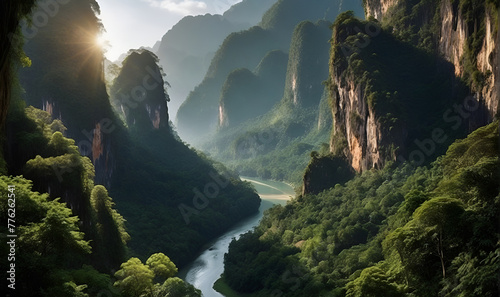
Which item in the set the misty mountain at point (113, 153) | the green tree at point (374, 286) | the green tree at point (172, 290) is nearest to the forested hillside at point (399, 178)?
the green tree at point (374, 286)

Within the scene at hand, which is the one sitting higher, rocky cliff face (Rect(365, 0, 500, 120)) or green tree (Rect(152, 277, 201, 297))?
rocky cliff face (Rect(365, 0, 500, 120))

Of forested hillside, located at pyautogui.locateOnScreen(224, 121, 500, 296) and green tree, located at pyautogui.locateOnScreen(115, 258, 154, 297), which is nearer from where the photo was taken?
forested hillside, located at pyautogui.locateOnScreen(224, 121, 500, 296)

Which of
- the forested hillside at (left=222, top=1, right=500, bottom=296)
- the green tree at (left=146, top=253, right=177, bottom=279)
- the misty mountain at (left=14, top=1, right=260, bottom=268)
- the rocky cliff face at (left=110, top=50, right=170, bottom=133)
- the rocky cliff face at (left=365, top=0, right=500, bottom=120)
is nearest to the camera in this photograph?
the forested hillside at (left=222, top=1, right=500, bottom=296)

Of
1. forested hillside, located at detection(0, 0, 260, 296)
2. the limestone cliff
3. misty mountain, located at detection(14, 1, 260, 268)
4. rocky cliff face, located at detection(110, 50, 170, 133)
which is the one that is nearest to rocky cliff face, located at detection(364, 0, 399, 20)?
the limestone cliff

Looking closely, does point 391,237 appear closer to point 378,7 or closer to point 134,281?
point 134,281

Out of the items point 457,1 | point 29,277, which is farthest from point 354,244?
point 29,277

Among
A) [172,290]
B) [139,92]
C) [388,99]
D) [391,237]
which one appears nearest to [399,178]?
[388,99]

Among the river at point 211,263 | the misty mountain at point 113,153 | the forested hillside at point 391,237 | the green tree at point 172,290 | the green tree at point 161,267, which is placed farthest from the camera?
the misty mountain at point 113,153

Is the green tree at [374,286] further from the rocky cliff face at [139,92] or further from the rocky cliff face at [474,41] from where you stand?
the rocky cliff face at [139,92]

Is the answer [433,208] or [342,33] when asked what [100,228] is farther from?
[342,33]

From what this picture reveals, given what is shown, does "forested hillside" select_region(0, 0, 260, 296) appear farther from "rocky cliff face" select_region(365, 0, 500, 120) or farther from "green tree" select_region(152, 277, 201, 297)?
"rocky cliff face" select_region(365, 0, 500, 120)

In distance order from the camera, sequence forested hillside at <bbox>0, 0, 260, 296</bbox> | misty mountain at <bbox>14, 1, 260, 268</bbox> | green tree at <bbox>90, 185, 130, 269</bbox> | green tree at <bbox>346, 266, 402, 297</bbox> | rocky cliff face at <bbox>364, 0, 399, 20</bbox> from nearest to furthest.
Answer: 1. forested hillside at <bbox>0, 0, 260, 296</bbox>
2. green tree at <bbox>346, 266, 402, 297</bbox>
3. green tree at <bbox>90, 185, 130, 269</bbox>
4. misty mountain at <bbox>14, 1, 260, 268</bbox>
5. rocky cliff face at <bbox>364, 0, 399, 20</bbox>
